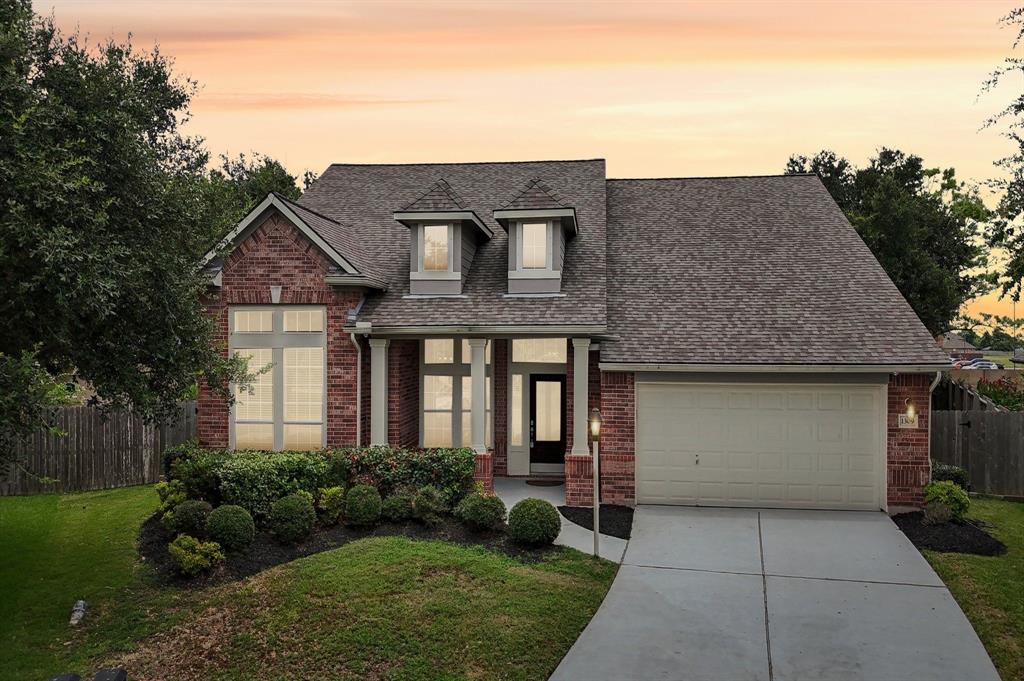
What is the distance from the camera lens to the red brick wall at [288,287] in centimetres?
1484

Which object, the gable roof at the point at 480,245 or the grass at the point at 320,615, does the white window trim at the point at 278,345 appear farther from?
the grass at the point at 320,615

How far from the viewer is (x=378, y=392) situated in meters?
15.0

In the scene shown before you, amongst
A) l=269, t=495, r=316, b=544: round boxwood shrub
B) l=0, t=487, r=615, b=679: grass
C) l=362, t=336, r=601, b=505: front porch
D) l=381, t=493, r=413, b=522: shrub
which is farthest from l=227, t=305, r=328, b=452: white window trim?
l=0, t=487, r=615, b=679: grass

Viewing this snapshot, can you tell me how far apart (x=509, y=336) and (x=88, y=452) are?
33.0 feet

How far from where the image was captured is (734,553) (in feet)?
38.1

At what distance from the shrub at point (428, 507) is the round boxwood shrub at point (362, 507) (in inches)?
25.8

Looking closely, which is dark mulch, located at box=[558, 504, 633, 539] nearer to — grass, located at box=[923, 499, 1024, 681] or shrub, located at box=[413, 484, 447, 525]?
shrub, located at box=[413, 484, 447, 525]

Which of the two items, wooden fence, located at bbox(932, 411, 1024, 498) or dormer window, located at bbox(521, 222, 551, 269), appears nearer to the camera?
wooden fence, located at bbox(932, 411, 1024, 498)

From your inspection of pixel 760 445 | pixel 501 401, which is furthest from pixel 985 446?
pixel 501 401

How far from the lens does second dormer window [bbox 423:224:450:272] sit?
16.1 meters

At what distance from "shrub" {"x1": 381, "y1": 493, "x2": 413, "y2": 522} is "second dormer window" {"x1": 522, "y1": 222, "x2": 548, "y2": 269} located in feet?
20.1

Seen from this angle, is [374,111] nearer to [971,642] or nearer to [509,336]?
[509,336]

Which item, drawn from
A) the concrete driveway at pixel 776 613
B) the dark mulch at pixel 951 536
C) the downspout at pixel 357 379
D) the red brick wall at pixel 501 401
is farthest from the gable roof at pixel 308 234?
the dark mulch at pixel 951 536

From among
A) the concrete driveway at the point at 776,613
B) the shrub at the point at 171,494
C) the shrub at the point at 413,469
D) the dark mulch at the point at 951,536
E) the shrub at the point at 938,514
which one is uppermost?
the shrub at the point at 413,469
